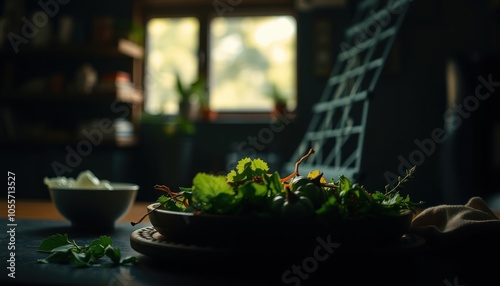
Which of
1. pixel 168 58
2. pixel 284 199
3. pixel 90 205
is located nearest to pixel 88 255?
pixel 284 199

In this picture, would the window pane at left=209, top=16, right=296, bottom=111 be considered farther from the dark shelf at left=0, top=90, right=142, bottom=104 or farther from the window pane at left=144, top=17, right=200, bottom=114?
the dark shelf at left=0, top=90, right=142, bottom=104

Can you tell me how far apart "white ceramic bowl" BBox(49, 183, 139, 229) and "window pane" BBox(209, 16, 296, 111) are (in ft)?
10.7

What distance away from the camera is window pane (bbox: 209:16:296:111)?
Result: 4.23m

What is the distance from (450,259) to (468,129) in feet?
7.86

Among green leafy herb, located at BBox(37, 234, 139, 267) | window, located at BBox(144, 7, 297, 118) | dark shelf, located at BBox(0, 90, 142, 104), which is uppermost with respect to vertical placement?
window, located at BBox(144, 7, 297, 118)

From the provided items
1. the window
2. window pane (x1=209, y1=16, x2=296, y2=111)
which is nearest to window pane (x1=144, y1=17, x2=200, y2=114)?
the window

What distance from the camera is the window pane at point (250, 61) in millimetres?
4230

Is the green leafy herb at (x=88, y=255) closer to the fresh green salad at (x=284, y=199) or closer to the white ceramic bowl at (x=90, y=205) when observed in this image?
the fresh green salad at (x=284, y=199)

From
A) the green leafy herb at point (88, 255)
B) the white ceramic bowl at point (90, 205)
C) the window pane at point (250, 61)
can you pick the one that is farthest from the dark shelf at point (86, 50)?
the green leafy herb at point (88, 255)

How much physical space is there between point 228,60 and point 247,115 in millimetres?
430

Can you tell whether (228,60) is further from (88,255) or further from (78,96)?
(88,255)

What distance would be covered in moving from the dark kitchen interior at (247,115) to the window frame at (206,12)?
0.01 meters

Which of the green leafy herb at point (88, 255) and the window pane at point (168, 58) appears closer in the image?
the green leafy herb at point (88, 255)

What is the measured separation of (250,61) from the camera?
169 inches
